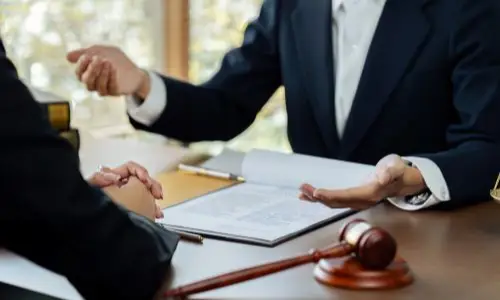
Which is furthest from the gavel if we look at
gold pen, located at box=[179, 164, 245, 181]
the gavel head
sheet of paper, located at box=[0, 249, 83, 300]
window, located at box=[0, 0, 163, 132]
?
window, located at box=[0, 0, 163, 132]

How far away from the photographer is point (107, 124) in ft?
9.05

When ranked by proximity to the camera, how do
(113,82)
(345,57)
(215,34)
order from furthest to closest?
(215,34)
(345,57)
(113,82)

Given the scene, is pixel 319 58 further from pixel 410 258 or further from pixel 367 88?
pixel 410 258

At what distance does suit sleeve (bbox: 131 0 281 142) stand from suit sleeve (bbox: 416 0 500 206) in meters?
0.42

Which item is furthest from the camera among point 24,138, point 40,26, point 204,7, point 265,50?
point 204,7

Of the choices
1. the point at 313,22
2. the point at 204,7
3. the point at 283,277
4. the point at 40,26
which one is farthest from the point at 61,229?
the point at 204,7

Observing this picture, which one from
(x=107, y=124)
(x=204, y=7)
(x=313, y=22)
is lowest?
(x=107, y=124)

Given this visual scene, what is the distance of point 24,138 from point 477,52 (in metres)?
0.94

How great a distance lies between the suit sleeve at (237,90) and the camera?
6.19ft

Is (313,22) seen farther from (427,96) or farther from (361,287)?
(361,287)

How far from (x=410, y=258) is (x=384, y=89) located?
594mm

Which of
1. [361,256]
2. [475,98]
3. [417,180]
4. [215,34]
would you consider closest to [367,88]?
[475,98]

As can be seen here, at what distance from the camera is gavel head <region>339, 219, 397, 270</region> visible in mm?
1127

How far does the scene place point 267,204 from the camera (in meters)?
1.47
